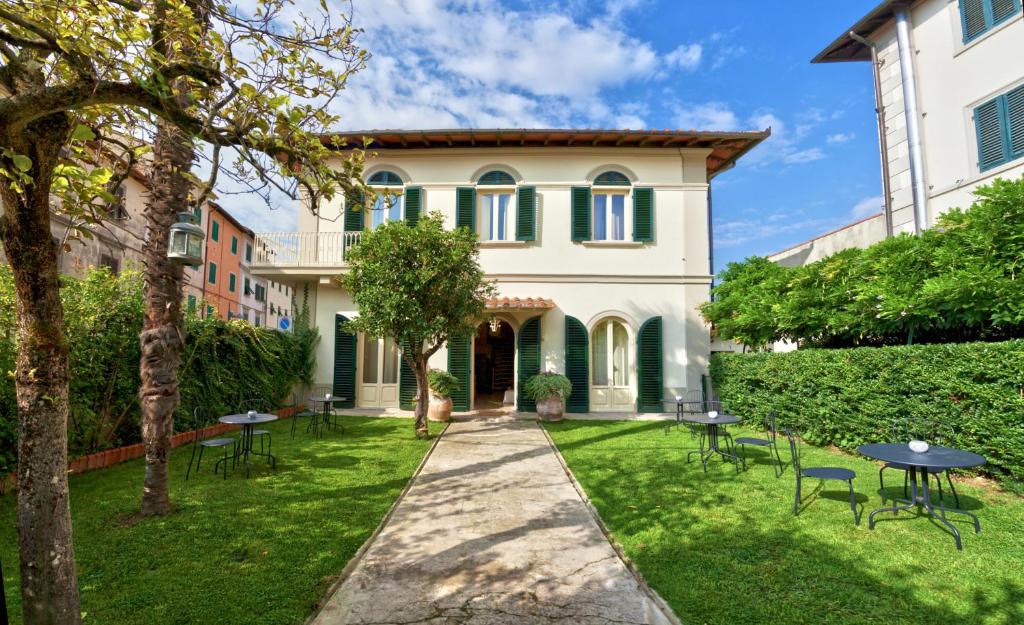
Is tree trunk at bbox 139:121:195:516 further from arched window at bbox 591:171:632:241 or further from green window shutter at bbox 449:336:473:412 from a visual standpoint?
arched window at bbox 591:171:632:241

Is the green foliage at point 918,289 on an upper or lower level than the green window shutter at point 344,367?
upper

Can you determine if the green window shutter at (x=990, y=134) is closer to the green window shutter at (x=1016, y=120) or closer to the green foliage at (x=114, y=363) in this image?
the green window shutter at (x=1016, y=120)

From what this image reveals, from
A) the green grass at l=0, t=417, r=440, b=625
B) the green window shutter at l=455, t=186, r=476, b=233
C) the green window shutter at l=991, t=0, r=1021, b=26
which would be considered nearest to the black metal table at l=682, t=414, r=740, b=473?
the green grass at l=0, t=417, r=440, b=625

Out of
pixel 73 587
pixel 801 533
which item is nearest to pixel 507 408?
pixel 801 533

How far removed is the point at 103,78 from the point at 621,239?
37.7ft

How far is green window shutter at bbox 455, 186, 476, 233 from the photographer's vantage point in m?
12.3

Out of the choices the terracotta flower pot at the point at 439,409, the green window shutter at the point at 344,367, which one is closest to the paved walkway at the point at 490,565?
the terracotta flower pot at the point at 439,409

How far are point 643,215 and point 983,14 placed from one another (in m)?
7.22

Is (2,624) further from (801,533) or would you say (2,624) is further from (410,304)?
(410,304)

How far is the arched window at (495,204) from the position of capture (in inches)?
490

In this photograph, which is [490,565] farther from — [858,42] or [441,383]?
[858,42]

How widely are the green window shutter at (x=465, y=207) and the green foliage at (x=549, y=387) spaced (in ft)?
14.4

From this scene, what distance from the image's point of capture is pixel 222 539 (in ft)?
13.0

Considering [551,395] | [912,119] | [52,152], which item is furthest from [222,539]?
[912,119]
